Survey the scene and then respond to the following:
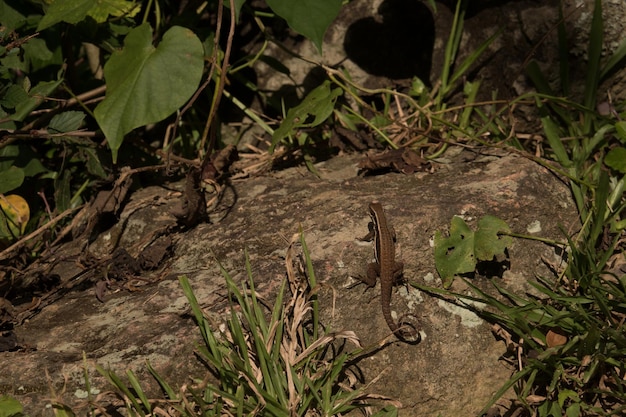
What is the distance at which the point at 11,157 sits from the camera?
3.88 meters

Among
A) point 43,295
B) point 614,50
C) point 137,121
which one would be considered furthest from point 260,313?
point 614,50

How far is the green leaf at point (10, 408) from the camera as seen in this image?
261 centimetres

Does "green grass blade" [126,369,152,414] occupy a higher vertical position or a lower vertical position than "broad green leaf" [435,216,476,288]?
lower

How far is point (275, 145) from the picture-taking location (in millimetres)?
3797

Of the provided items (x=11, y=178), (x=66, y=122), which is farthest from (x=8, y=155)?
Result: (x=66, y=122)

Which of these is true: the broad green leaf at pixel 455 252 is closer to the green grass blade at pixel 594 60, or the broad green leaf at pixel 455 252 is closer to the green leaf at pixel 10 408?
the green grass blade at pixel 594 60

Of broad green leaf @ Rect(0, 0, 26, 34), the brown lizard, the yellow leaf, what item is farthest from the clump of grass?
broad green leaf @ Rect(0, 0, 26, 34)

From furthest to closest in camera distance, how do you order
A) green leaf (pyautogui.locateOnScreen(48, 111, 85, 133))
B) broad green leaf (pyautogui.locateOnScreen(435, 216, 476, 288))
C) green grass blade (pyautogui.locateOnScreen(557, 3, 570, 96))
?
green grass blade (pyautogui.locateOnScreen(557, 3, 570, 96)), green leaf (pyautogui.locateOnScreen(48, 111, 85, 133)), broad green leaf (pyautogui.locateOnScreen(435, 216, 476, 288))

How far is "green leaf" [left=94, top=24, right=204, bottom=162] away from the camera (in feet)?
9.89

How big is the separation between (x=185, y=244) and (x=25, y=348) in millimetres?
901

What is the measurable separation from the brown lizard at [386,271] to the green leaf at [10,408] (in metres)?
1.50

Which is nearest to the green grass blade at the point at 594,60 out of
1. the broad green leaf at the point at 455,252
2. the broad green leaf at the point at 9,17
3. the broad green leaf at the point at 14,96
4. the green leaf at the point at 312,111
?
the broad green leaf at the point at 455,252

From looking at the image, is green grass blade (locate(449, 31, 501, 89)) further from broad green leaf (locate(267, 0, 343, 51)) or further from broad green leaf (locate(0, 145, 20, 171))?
broad green leaf (locate(0, 145, 20, 171))

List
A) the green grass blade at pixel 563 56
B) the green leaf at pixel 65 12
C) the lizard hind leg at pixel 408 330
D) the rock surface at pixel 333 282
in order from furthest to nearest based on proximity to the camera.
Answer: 1. the green grass blade at pixel 563 56
2. the green leaf at pixel 65 12
3. the lizard hind leg at pixel 408 330
4. the rock surface at pixel 333 282
